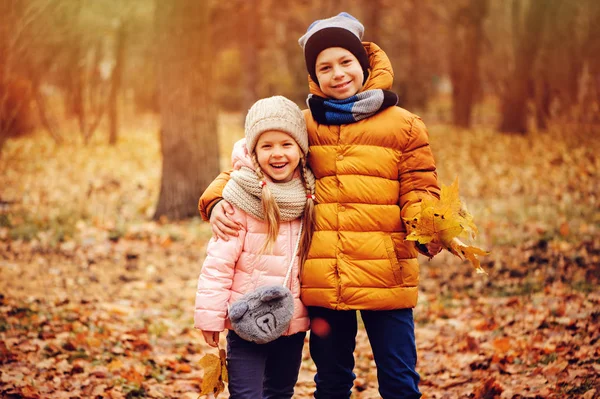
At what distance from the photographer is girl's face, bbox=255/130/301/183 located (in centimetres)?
294

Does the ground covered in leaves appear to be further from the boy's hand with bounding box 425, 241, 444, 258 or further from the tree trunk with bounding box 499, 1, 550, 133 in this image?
the tree trunk with bounding box 499, 1, 550, 133

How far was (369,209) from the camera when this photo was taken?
2947mm

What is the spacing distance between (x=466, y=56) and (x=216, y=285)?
20.2m

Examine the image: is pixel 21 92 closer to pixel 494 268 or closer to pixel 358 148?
pixel 494 268

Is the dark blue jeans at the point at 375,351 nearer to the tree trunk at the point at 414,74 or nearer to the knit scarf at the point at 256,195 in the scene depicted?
the knit scarf at the point at 256,195

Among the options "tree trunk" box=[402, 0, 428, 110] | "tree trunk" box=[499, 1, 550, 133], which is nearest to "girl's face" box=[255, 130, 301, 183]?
"tree trunk" box=[499, 1, 550, 133]

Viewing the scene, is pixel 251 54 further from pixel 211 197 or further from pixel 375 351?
pixel 375 351

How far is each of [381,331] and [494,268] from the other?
13.5 ft

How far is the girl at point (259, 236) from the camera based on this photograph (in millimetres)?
2889

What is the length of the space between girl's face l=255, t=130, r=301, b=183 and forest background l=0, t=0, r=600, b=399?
1.98 metres

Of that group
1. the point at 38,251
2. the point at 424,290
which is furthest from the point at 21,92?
the point at 424,290

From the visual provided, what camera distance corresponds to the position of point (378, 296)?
2891 millimetres

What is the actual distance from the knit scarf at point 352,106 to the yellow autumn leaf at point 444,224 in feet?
1.60

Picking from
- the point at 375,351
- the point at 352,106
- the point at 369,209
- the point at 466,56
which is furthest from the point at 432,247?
the point at 466,56
